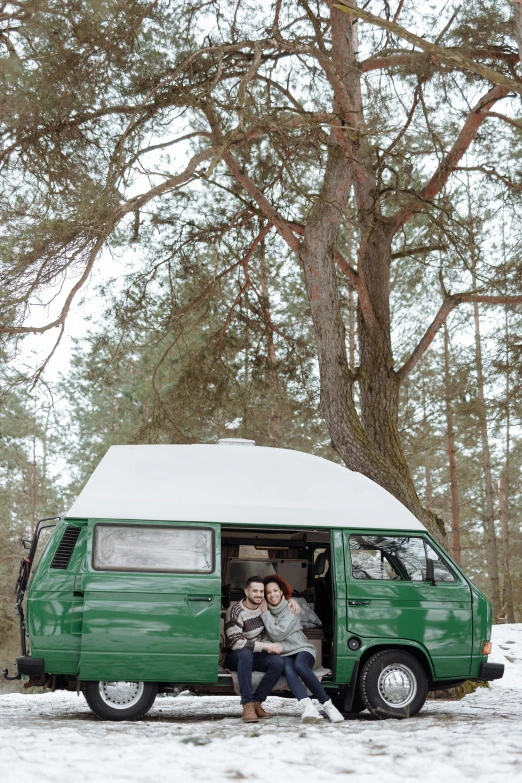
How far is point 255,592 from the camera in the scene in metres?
8.14

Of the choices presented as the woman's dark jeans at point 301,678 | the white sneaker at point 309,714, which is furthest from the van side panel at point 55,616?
the white sneaker at point 309,714

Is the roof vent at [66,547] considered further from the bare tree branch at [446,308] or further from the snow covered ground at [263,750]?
the bare tree branch at [446,308]

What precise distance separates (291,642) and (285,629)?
0.12 m

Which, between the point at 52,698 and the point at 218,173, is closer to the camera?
the point at 52,698

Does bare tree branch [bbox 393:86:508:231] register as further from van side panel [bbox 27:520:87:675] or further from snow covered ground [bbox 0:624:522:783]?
snow covered ground [bbox 0:624:522:783]

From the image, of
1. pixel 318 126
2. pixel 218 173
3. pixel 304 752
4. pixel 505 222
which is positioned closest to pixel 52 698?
pixel 304 752

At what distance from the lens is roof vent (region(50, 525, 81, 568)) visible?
7883 millimetres

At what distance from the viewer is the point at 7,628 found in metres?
29.0

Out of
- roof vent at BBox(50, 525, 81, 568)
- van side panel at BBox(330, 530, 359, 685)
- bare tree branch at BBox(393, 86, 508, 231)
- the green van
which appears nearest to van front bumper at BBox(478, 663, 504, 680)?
the green van

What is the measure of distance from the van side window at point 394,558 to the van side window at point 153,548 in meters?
1.40

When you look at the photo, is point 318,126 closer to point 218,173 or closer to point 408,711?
point 218,173

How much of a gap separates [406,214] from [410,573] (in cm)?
664

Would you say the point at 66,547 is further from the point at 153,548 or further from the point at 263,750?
the point at 263,750

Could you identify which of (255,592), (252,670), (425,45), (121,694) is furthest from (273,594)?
(425,45)
